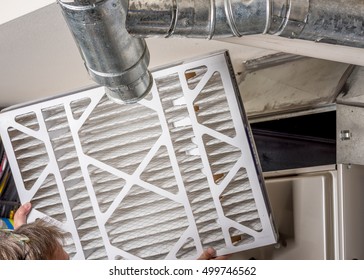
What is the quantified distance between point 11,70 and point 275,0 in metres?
1.27

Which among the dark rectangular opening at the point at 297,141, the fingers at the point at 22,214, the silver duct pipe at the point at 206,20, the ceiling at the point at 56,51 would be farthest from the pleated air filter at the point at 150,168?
the dark rectangular opening at the point at 297,141

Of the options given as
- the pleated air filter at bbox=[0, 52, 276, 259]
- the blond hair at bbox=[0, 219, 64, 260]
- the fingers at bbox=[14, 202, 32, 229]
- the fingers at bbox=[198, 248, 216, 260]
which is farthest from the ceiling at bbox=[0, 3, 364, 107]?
the fingers at bbox=[198, 248, 216, 260]

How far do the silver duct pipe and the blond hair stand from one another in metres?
0.45

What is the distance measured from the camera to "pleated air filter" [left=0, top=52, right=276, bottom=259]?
1.50m

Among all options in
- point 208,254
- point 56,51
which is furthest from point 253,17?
point 56,51

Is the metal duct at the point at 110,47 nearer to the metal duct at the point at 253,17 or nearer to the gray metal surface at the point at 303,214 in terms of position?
the metal duct at the point at 253,17

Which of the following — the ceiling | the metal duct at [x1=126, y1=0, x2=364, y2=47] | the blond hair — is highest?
the ceiling

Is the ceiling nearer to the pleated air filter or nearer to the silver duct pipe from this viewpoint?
the pleated air filter

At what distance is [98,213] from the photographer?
63.7 inches

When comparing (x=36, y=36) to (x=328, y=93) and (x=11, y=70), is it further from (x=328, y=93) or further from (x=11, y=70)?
(x=328, y=93)

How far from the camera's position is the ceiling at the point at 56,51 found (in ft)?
4.98

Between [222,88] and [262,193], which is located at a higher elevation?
[222,88]
